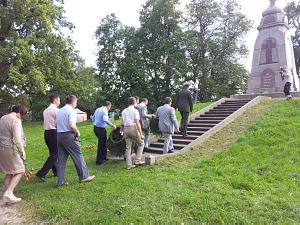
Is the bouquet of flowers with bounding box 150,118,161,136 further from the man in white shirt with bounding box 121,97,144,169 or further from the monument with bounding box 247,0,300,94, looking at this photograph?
the monument with bounding box 247,0,300,94

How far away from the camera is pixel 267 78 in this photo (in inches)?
850

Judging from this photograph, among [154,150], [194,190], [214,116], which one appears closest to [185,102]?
[154,150]

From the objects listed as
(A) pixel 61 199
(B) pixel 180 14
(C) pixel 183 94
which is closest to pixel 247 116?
(C) pixel 183 94

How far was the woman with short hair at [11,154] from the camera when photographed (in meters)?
5.82

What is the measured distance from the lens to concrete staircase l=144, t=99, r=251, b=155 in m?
10.7

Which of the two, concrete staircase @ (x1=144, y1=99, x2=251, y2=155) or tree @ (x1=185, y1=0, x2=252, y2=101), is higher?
tree @ (x1=185, y1=0, x2=252, y2=101)

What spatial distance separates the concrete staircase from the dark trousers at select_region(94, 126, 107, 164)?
1.91 meters

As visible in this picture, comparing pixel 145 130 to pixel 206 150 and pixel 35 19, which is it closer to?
pixel 206 150

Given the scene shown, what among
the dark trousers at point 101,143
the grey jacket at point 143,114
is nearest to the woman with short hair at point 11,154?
the dark trousers at point 101,143

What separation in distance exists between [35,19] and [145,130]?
1433cm

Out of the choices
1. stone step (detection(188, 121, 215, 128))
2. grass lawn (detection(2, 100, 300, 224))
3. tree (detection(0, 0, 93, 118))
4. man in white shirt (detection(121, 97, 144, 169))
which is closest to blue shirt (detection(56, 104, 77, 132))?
grass lawn (detection(2, 100, 300, 224))

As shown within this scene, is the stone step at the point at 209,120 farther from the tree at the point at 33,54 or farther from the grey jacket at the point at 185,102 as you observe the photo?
the tree at the point at 33,54

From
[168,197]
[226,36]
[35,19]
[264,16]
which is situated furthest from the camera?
[226,36]

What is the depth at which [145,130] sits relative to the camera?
10.0m
